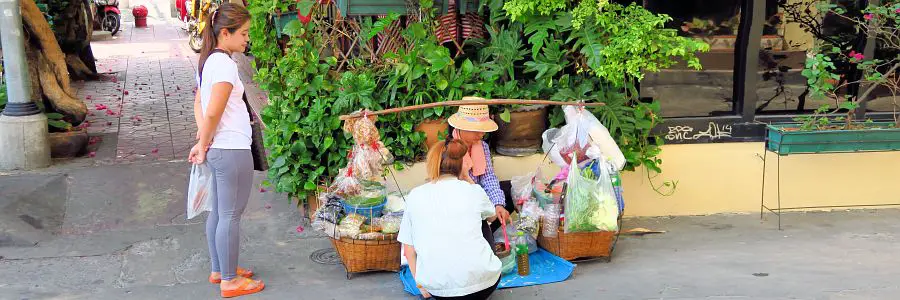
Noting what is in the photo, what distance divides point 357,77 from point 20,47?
122 inches

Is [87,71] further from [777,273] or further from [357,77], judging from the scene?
[777,273]

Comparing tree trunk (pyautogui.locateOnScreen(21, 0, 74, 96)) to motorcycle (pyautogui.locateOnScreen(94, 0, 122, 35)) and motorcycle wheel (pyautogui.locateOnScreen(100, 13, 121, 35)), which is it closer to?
motorcycle (pyautogui.locateOnScreen(94, 0, 122, 35))

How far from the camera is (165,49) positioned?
1727 cm

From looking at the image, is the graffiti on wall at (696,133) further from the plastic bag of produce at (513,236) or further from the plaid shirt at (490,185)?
Answer: the plaid shirt at (490,185)

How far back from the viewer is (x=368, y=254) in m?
5.21

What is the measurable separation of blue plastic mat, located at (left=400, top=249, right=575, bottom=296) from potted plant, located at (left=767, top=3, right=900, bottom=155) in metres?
1.79

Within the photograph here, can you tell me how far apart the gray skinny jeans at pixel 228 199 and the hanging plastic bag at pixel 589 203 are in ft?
6.04

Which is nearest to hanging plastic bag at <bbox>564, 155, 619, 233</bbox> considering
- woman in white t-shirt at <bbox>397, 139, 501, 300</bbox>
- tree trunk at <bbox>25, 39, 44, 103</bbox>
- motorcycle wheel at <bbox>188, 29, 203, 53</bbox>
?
woman in white t-shirt at <bbox>397, 139, 501, 300</bbox>

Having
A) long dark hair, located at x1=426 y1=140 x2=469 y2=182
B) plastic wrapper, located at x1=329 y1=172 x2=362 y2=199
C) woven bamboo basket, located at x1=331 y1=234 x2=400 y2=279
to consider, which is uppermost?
long dark hair, located at x1=426 y1=140 x2=469 y2=182

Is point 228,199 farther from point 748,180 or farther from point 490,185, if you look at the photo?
point 748,180

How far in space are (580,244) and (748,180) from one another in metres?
1.95

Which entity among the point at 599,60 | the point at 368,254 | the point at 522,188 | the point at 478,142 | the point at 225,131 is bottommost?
the point at 368,254

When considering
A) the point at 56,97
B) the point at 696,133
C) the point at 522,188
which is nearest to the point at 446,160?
the point at 522,188

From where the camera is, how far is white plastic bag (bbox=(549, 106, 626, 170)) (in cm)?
557
